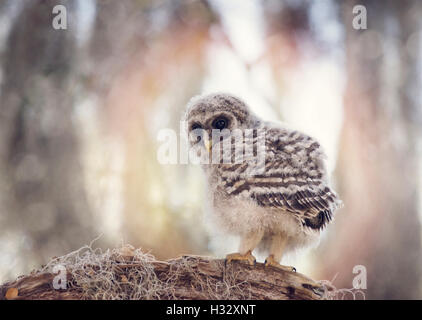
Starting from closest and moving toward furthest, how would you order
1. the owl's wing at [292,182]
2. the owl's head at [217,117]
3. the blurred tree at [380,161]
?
the owl's wing at [292,182]
the owl's head at [217,117]
the blurred tree at [380,161]

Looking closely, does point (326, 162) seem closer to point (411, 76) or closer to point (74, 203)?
point (411, 76)

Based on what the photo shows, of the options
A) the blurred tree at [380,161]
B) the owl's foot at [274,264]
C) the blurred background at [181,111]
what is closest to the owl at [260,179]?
the owl's foot at [274,264]

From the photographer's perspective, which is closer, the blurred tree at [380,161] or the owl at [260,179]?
the owl at [260,179]

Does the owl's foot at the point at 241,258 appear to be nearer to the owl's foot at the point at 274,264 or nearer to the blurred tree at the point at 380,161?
the owl's foot at the point at 274,264

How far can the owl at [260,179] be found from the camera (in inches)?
51.1

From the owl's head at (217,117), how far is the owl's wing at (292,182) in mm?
111

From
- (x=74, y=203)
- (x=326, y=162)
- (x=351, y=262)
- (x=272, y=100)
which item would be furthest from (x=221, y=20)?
(x=351, y=262)

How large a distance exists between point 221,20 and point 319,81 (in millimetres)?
498

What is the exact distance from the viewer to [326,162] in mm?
1408

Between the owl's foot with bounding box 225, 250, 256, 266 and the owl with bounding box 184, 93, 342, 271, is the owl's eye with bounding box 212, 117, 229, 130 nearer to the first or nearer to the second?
the owl with bounding box 184, 93, 342, 271

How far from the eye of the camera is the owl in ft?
4.26

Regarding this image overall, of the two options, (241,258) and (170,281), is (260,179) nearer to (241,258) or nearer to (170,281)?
(241,258)

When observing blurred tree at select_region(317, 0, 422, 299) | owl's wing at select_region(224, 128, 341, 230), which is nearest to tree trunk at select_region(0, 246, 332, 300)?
owl's wing at select_region(224, 128, 341, 230)

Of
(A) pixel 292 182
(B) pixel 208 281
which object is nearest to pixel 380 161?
(A) pixel 292 182
